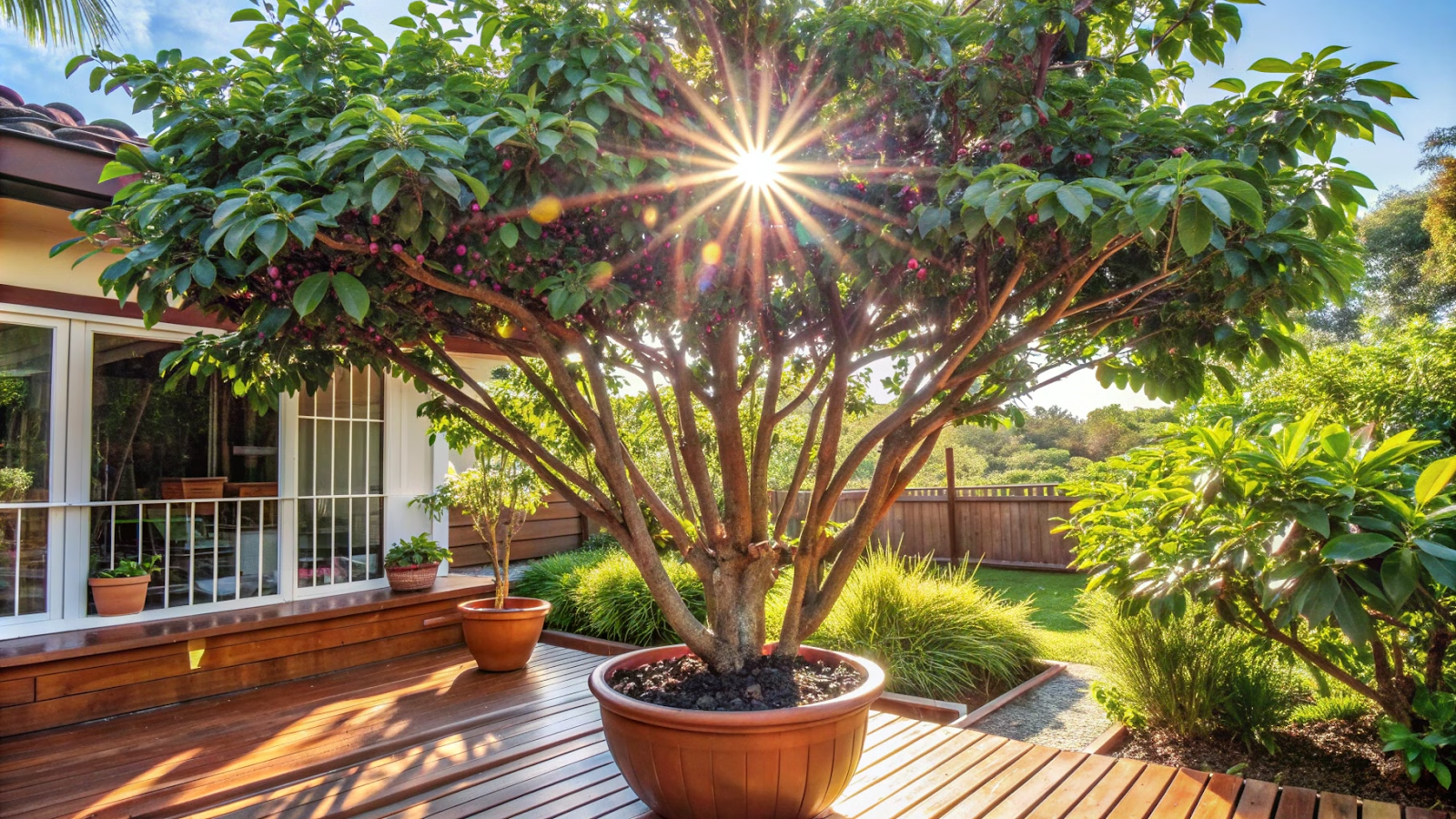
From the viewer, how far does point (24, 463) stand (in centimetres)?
395

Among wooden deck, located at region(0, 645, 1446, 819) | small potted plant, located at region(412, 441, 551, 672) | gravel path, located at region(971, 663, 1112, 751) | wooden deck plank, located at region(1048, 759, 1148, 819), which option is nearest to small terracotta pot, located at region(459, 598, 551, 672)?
small potted plant, located at region(412, 441, 551, 672)

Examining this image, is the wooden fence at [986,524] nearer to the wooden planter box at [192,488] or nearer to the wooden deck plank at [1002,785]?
the wooden deck plank at [1002,785]

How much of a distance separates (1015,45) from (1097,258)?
1.89 feet

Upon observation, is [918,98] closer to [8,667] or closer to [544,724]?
[544,724]

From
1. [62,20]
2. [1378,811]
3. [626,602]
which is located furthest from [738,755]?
[62,20]

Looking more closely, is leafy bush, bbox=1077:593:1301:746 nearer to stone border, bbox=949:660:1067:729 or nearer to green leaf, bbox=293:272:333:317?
stone border, bbox=949:660:1067:729

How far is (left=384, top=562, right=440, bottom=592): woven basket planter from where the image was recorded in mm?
5125

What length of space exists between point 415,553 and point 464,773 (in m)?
2.77

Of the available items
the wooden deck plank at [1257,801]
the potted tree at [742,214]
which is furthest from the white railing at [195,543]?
the wooden deck plank at [1257,801]

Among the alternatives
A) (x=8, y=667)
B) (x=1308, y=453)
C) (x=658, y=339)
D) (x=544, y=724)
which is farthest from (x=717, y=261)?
(x=8, y=667)

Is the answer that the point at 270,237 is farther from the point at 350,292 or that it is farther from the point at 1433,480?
the point at 1433,480

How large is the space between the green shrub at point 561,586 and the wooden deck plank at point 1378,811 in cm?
448

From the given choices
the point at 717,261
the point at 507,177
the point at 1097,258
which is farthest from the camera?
the point at 717,261

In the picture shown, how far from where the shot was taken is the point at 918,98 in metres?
2.11
